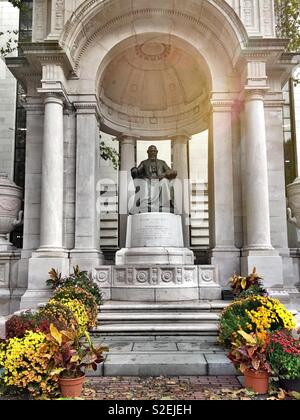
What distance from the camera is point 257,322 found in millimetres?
6938

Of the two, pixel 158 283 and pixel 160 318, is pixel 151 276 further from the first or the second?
pixel 160 318

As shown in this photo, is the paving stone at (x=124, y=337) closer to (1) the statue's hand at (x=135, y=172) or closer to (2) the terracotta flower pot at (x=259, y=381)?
(2) the terracotta flower pot at (x=259, y=381)

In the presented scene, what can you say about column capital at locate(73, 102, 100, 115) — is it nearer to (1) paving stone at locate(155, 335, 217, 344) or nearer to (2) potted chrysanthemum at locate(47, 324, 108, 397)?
(1) paving stone at locate(155, 335, 217, 344)

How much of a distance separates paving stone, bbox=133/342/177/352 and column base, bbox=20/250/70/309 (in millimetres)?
4344

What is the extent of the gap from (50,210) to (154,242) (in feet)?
11.4

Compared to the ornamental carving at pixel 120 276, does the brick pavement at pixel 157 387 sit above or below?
below

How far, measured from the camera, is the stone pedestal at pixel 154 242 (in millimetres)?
12469

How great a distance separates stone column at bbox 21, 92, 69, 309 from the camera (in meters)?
11.9

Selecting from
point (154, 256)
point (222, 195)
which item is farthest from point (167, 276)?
point (222, 195)

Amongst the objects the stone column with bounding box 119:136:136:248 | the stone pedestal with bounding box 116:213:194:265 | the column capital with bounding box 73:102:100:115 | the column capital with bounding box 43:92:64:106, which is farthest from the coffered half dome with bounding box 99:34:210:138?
the stone pedestal with bounding box 116:213:194:265

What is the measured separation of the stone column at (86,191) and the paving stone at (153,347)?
4838 millimetres

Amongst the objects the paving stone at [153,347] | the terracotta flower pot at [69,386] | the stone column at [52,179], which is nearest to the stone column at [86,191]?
the stone column at [52,179]
